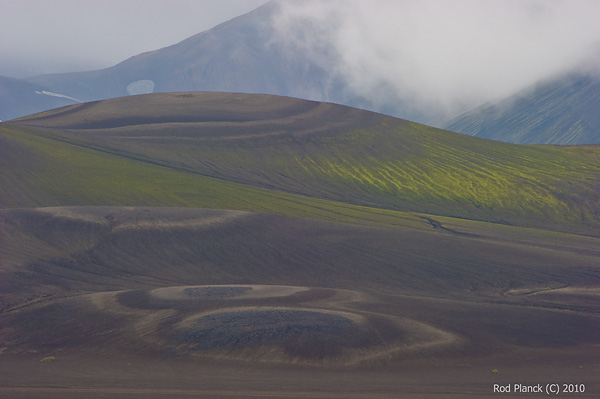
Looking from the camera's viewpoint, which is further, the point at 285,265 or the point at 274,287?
the point at 285,265

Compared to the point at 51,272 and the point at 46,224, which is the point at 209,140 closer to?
the point at 46,224

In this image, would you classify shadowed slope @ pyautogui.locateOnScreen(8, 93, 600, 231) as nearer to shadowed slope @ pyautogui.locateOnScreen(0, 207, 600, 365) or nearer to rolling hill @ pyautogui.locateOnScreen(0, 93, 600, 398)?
rolling hill @ pyautogui.locateOnScreen(0, 93, 600, 398)

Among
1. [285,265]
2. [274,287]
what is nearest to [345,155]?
[285,265]

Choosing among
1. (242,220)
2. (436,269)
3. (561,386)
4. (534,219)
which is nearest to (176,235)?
(242,220)

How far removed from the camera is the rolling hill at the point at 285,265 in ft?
112

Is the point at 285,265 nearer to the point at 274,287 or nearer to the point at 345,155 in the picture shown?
the point at 274,287

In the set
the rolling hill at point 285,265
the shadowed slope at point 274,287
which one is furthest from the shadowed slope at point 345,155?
the shadowed slope at point 274,287

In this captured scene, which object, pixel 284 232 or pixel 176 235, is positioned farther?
pixel 284 232

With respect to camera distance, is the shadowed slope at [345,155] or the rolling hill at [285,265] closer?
the rolling hill at [285,265]

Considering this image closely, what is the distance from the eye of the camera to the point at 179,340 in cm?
3719

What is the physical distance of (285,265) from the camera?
2393 inches

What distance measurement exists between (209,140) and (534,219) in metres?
55.8

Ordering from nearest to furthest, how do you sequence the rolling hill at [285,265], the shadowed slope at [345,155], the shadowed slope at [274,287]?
the rolling hill at [285,265] → the shadowed slope at [274,287] → the shadowed slope at [345,155]

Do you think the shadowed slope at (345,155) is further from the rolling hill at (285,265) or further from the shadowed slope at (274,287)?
the shadowed slope at (274,287)
